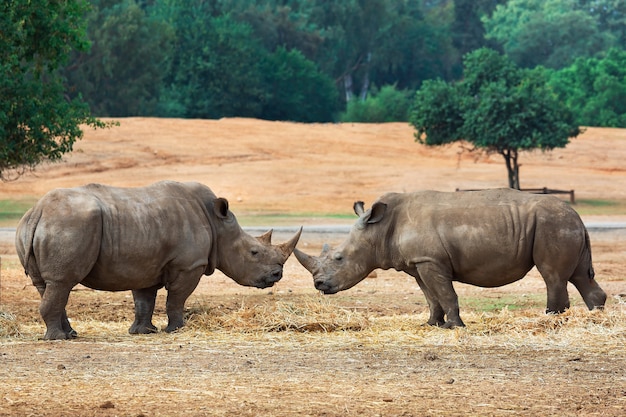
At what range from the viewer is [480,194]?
40.5 feet

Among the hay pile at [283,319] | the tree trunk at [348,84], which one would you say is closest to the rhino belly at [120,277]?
the hay pile at [283,319]

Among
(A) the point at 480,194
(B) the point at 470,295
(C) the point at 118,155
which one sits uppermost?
(A) the point at 480,194

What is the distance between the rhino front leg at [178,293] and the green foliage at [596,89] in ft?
178

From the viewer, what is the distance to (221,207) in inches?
483

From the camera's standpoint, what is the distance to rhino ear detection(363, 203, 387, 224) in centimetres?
1225

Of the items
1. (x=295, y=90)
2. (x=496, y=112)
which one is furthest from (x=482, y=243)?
(x=295, y=90)

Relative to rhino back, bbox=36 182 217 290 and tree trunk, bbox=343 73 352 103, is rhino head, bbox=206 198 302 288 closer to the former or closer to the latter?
rhino back, bbox=36 182 217 290

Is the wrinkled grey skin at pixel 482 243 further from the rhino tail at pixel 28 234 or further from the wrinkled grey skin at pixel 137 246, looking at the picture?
the rhino tail at pixel 28 234

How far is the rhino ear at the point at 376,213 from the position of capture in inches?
482

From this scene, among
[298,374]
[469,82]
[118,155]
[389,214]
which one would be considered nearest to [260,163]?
[118,155]

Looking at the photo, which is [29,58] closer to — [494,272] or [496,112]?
[494,272]

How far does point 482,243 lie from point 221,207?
104 inches

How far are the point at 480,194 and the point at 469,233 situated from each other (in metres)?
0.64

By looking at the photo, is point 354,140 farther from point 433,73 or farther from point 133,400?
point 133,400
